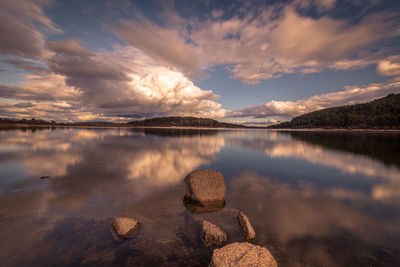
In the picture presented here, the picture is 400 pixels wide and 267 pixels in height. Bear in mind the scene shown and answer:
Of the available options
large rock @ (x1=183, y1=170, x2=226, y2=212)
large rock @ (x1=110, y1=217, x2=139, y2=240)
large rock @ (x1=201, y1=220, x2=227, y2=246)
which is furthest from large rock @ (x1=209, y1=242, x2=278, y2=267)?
large rock @ (x1=183, y1=170, x2=226, y2=212)

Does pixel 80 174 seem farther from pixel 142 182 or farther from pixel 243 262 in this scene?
pixel 243 262

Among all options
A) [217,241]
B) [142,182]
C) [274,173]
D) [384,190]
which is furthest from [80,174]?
[384,190]

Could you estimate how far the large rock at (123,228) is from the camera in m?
7.45

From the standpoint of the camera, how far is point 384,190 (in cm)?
1491

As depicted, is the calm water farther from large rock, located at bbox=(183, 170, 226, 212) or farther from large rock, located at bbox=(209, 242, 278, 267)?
large rock, located at bbox=(209, 242, 278, 267)

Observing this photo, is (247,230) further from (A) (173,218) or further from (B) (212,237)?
(A) (173,218)

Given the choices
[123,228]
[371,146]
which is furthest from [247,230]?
[371,146]

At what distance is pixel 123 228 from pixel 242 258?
5442 millimetres

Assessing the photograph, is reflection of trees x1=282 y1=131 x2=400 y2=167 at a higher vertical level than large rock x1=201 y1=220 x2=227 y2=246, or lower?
lower

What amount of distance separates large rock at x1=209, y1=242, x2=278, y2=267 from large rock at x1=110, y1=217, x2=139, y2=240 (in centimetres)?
426

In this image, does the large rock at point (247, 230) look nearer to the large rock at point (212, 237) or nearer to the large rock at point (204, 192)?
the large rock at point (212, 237)

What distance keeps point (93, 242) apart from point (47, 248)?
1673mm

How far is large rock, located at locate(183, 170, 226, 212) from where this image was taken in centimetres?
1083

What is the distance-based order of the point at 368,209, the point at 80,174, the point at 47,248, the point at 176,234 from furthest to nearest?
the point at 80,174 < the point at 368,209 < the point at 176,234 < the point at 47,248
